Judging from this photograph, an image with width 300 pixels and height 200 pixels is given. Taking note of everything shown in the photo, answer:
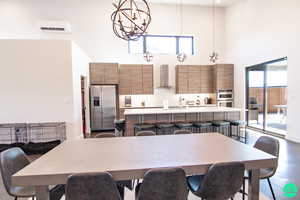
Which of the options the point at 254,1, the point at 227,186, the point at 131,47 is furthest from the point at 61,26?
the point at 227,186

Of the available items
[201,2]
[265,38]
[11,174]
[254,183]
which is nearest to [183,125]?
[254,183]

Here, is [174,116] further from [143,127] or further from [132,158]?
[132,158]

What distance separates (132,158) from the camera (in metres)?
1.79

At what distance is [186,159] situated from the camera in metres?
1.74

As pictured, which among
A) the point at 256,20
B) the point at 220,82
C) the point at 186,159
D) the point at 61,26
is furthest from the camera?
the point at 220,82

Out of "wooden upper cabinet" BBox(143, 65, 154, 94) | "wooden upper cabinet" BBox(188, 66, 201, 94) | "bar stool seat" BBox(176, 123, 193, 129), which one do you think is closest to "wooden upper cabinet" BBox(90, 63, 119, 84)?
"wooden upper cabinet" BBox(143, 65, 154, 94)

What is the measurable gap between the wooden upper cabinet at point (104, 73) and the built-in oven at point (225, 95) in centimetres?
430

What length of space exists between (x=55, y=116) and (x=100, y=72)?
285 cm

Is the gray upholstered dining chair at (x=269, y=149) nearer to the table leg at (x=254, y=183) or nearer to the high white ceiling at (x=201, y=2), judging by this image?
the table leg at (x=254, y=183)

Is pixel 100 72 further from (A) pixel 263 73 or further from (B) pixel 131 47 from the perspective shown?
(A) pixel 263 73

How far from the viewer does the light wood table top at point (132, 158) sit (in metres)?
1.51

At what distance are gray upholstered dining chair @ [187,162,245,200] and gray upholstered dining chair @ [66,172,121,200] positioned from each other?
2.58 feet

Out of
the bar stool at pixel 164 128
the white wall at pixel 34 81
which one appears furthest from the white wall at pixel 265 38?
the white wall at pixel 34 81

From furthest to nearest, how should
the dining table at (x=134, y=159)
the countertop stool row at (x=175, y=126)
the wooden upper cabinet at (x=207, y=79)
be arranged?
the wooden upper cabinet at (x=207, y=79) → the countertop stool row at (x=175, y=126) → the dining table at (x=134, y=159)
